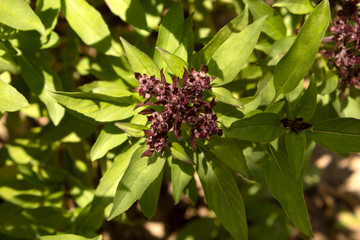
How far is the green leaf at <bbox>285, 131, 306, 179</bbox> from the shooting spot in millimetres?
1471

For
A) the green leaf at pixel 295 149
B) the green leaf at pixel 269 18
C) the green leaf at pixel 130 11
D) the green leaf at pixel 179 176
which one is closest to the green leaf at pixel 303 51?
the green leaf at pixel 295 149

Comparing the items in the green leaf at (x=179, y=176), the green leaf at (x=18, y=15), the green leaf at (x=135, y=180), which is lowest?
the green leaf at (x=179, y=176)

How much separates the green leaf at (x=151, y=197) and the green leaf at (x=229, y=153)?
305 millimetres

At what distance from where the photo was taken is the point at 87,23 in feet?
6.29

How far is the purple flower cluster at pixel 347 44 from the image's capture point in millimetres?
1647

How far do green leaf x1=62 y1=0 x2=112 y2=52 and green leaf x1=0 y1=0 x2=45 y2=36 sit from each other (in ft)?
1.29

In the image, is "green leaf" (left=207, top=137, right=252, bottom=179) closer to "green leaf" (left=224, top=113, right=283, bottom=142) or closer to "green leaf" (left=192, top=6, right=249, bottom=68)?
"green leaf" (left=224, top=113, right=283, bottom=142)

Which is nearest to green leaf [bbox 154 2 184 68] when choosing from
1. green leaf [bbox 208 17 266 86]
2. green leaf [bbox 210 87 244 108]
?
green leaf [bbox 208 17 266 86]

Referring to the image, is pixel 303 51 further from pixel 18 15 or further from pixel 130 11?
pixel 18 15

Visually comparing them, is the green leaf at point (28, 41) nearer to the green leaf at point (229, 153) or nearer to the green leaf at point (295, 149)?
the green leaf at point (229, 153)

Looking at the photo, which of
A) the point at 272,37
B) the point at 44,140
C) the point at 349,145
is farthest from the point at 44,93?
the point at 349,145

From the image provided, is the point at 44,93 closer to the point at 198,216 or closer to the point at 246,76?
the point at 246,76

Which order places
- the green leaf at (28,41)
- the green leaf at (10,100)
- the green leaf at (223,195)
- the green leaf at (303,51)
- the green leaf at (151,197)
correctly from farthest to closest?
1. the green leaf at (28,41)
2. the green leaf at (151,197)
3. the green leaf at (223,195)
4. the green leaf at (10,100)
5. the green leaf at (303,51)

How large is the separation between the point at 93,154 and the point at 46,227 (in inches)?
29.9
